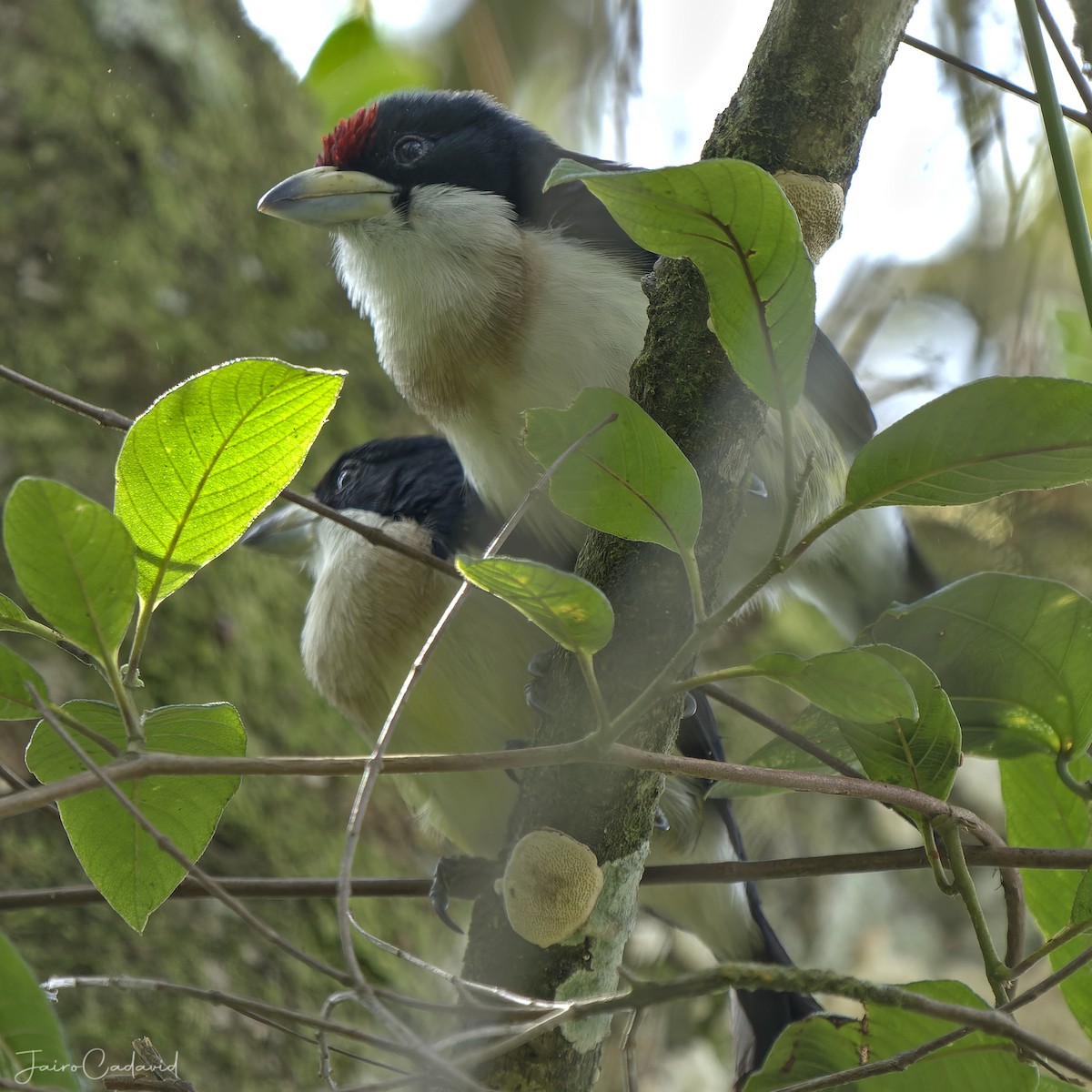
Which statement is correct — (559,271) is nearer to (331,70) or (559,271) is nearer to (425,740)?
(425,740)

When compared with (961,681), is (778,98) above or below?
above

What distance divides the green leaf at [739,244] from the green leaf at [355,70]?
1.28m

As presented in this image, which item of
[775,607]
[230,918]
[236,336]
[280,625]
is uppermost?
[236,336]

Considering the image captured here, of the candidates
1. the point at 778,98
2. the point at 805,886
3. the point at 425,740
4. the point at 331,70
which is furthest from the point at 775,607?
the point at 805,886

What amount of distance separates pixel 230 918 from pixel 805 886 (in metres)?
1.72

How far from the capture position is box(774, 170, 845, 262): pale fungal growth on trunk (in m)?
0.72

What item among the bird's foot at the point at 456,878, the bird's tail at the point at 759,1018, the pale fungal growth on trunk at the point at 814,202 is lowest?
the bird's tail at the point at 759,1018

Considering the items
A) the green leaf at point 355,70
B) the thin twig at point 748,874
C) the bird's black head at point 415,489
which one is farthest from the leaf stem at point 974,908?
the green leaf at point 355,70

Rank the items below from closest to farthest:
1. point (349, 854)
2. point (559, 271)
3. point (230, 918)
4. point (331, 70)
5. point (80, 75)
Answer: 1. point (349, 854)
2. point (559, 271)
3. point (230, 918)
4. point (331, 70)
5. point (80, 75)

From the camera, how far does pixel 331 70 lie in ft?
5.80

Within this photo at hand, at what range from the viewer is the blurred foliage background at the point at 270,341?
1473 millimetres

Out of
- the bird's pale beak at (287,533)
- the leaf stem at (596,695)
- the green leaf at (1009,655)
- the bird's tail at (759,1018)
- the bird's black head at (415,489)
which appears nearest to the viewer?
the leaf stem at (596,695)

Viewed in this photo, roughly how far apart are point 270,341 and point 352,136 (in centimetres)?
90

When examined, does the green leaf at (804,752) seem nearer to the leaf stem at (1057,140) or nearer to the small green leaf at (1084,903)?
the small green leaf at (1084,903)
